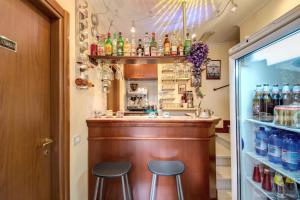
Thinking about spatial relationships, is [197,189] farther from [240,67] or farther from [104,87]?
[104,87]

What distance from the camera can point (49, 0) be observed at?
4.51 feet

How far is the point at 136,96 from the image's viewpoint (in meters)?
5.50

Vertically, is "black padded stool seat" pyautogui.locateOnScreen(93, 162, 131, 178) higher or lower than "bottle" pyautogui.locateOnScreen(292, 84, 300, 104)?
lower

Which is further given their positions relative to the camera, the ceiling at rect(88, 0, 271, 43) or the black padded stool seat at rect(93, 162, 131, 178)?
the ceiling at rect(88, 0, 271, 43)

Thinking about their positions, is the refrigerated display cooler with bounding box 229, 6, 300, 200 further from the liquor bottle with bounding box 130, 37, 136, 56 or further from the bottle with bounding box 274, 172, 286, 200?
the liquor bottle with bounding box 130, 37, 136, 56

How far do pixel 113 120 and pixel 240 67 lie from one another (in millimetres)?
1456

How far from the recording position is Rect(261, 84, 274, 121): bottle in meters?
1.44

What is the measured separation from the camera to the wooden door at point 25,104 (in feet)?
3.54

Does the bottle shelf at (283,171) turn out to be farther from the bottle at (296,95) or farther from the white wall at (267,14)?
the white wall at (267,14)

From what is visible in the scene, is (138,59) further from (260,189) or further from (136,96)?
(136,96)

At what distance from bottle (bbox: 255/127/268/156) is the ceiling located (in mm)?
1887

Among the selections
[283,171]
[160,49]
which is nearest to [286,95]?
[283,171]

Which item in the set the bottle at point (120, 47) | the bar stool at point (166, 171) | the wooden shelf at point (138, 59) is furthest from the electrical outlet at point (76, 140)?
the bottle at point (120, 47)

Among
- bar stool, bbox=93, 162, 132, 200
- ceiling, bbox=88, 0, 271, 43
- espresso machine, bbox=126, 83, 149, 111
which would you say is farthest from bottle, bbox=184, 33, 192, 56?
espresso machine, bbox=126, 83, 149, 111
